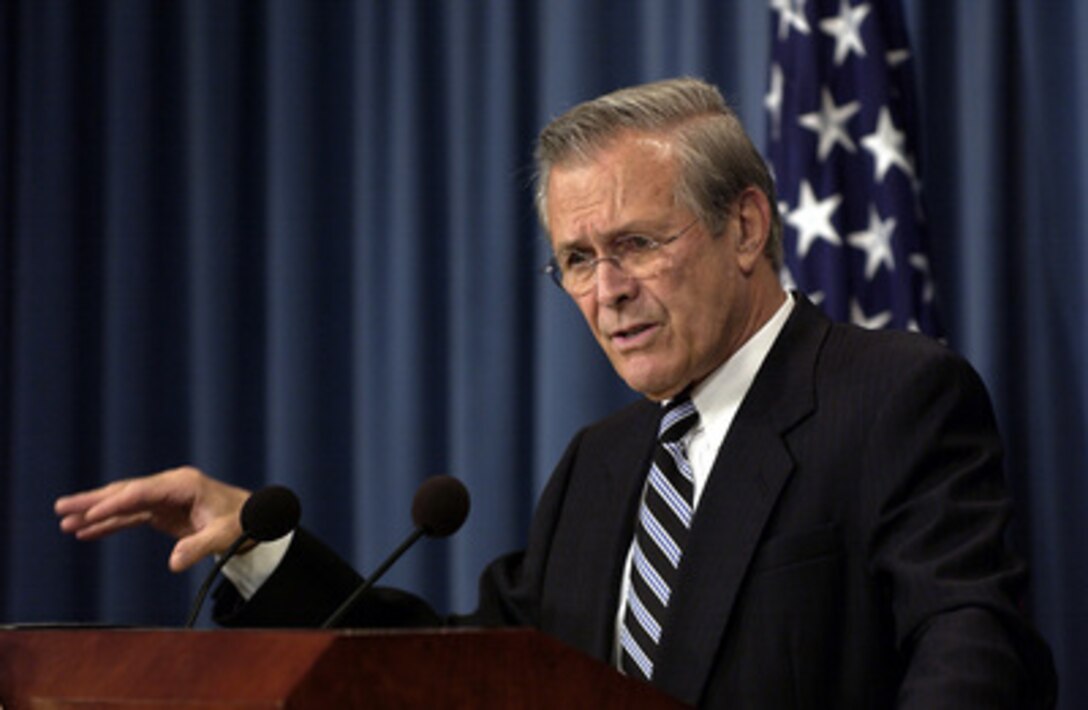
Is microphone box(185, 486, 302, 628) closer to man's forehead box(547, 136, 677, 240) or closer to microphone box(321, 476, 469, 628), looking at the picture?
microphone box(321, 476, 469, 628)

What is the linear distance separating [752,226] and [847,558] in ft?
2.01

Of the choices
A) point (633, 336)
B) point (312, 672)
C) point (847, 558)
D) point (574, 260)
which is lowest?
point (847, 558)

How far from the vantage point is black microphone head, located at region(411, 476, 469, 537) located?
1.88 meters

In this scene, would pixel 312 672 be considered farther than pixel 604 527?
No

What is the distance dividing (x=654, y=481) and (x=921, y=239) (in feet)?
4.73

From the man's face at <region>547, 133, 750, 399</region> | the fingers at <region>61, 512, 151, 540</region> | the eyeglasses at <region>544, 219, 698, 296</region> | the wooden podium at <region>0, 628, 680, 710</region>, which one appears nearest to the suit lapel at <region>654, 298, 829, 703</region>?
the man's face at <region>547, 133, 750, 399</region>

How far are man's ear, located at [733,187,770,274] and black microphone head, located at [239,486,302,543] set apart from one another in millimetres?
851

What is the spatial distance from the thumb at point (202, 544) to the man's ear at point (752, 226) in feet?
2.95

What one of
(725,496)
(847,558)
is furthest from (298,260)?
(847,558)

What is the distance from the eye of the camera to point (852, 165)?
11.5ft

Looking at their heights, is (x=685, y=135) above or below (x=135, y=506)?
above

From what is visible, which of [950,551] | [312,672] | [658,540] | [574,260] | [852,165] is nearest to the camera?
[312,672]

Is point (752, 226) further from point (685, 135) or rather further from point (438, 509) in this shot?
point (438, 509)

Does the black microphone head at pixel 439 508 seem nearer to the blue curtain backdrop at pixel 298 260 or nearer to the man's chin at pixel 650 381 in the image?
the man's chin at pixel 650 381
